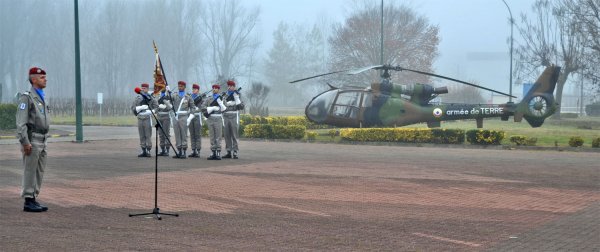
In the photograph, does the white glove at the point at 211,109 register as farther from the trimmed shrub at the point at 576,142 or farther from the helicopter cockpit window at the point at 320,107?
the trimmed shrub at the point at 576,142

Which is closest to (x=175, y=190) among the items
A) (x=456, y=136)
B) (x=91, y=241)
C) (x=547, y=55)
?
(x=91, y=241)

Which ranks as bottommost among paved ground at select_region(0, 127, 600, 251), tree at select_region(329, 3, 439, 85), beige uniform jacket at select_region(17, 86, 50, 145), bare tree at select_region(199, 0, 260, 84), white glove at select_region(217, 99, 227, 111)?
paved ground at select_region(0, 127, 600, 251)

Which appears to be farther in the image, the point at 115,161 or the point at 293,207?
the point at 115,161

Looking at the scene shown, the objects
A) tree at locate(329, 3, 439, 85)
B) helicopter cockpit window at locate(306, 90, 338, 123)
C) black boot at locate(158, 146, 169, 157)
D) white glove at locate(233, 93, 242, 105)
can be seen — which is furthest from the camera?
tree at locate(329, 3, 439, 85)

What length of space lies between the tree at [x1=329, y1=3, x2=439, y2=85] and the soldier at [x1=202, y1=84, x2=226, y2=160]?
4277cm

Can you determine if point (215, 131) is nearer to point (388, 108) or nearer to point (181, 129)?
point (181, 129)

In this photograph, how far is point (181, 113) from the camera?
21531 mm

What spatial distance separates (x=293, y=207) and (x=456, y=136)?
53.0 feet

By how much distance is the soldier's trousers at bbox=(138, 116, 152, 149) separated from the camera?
21266 mm

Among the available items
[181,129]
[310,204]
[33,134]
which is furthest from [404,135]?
[33,134]

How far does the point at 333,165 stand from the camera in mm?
19172

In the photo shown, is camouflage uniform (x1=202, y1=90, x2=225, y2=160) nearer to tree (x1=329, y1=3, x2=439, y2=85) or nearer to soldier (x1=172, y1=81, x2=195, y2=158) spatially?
soldier (x1=172, y1=81, x2=195, y2=158)

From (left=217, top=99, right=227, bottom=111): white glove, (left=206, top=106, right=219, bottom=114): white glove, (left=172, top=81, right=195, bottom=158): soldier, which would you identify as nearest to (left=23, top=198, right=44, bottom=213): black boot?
(left=217, top=99, right=227, bottom=111): white glove

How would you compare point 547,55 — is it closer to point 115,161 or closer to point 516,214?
point 115,161
